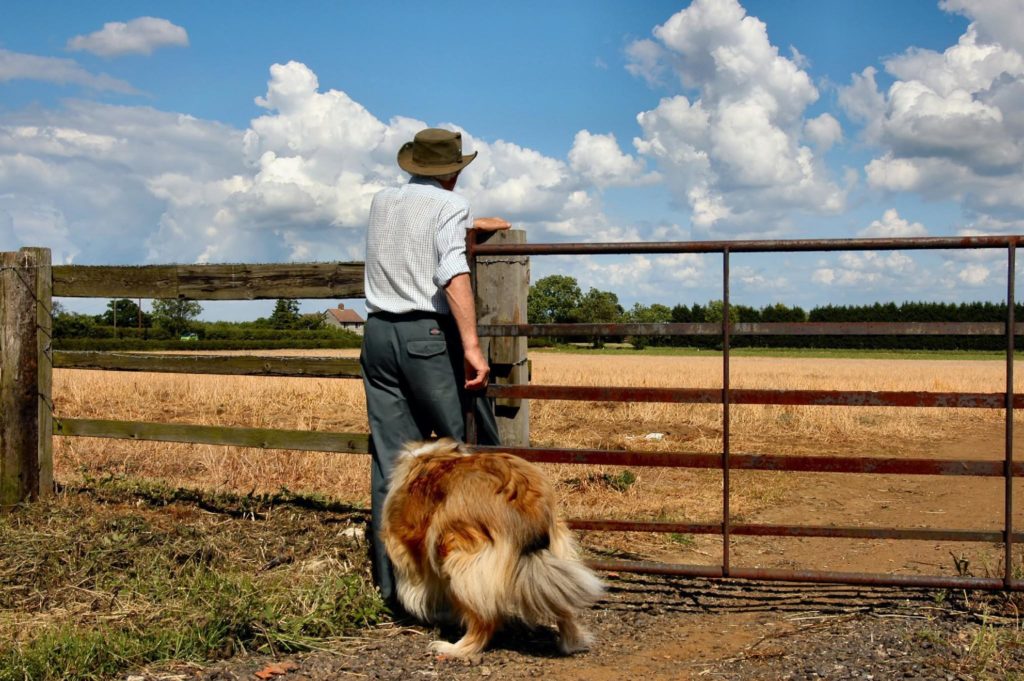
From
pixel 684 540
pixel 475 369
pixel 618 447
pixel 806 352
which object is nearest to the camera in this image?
pixel 475 369

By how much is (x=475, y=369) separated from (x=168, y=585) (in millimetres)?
2048

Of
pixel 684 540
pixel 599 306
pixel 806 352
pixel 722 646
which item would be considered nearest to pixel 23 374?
pixel 684 540

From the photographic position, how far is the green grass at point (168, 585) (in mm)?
4059

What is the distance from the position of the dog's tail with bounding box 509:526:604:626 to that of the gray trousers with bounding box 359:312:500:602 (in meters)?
1.13

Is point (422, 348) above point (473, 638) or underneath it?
above

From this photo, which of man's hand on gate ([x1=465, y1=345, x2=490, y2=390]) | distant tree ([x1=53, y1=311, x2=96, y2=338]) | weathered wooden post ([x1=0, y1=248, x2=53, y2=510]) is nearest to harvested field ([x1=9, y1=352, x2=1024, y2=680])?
weathered wooden post ([x1=0, y1=248, x2=53, y2=510])

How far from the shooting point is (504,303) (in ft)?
18.1

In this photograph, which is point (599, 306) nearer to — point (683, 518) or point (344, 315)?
point (344, 315)

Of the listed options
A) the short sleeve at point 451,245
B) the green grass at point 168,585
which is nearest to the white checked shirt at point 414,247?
the short sleeve at point 451,245

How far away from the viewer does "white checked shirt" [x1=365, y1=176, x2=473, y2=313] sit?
15.5 feet

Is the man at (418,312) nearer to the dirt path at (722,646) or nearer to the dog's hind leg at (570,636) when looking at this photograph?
the dirt path at (722,646)

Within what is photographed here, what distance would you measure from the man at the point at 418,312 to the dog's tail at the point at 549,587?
1.09m

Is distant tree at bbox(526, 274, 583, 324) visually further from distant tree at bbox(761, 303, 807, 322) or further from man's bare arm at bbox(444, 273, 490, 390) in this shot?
man's bare arm at bbox(444, 273, 490, 390)

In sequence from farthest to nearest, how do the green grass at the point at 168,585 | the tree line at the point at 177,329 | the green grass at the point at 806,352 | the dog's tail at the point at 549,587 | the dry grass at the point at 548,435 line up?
the green grass at the point at 806,352 < the tree line at the point at 177,329 < the dry grass at the point at 548,435 < the green grass at the point at 168,585 < the dog's tail at the point at 549,587
